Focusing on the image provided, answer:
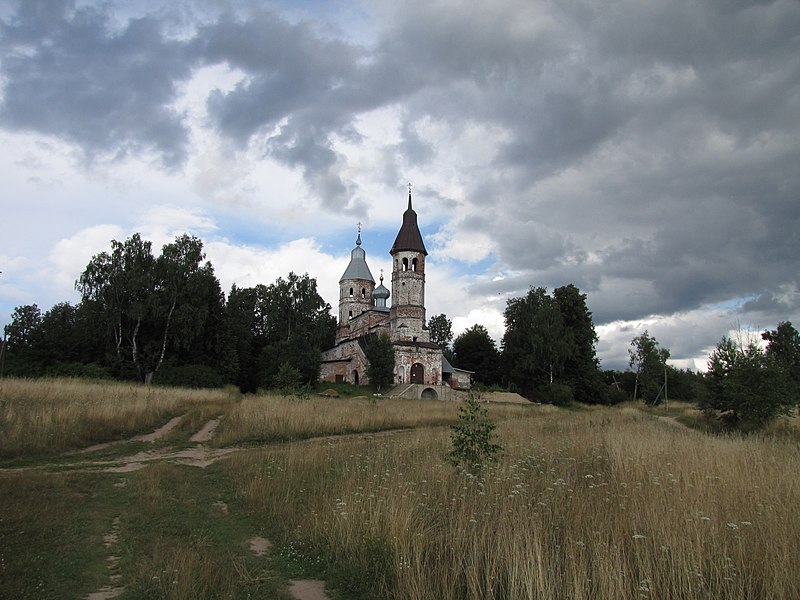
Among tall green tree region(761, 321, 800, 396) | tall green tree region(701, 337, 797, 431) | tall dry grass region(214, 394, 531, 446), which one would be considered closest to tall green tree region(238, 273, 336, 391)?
tall dry grass region(214, 394, 531, 446)

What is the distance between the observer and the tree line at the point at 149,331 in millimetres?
40312

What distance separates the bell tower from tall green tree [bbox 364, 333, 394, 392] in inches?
200

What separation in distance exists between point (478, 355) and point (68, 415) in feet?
215

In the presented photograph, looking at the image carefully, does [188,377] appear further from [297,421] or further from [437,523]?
[437,523]

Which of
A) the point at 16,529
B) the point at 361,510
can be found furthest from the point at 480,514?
the point at 16,529

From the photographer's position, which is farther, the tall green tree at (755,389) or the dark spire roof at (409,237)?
the dark spire roof at (409,237)

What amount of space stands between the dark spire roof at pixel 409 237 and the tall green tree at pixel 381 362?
12846 mm

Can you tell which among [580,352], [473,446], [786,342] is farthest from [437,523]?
[786,342]

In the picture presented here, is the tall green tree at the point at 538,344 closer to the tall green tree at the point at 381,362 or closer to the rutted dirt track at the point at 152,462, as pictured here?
the tall green tree at the point at 381,362

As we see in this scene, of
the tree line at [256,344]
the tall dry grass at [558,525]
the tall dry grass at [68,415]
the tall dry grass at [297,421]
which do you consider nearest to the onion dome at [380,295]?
the tree line at [256,344]

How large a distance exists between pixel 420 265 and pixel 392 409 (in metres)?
34.8

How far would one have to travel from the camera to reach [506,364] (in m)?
67.1

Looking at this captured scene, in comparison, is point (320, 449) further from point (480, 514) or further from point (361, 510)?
point (480, 514)

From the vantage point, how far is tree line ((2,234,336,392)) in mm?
40312
